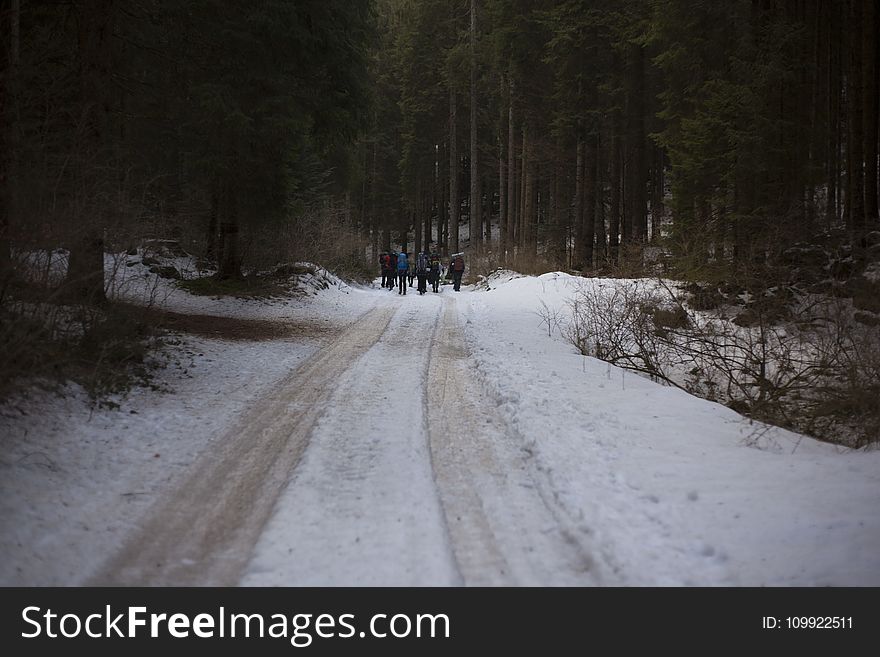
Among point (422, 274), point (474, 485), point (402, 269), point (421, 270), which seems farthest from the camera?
point (421, 270)

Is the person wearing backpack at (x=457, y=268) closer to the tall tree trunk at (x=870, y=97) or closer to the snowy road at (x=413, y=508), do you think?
the tall tree trunk at (x=870, y=97)

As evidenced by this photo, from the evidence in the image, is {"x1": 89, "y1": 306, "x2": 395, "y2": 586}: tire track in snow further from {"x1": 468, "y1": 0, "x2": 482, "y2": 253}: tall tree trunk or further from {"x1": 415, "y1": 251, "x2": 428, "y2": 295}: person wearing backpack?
{"x1": 468, "y1": 0, "x2": 482, "y2": 253}: tall tree trunk

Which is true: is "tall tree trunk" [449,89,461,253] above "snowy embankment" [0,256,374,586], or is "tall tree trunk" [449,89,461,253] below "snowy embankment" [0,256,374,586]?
above

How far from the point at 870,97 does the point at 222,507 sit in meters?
15.6

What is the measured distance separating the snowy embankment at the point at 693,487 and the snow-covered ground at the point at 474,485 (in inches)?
0.7

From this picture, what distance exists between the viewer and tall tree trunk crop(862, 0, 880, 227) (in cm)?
1255

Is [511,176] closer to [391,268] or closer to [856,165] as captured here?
[391,268]

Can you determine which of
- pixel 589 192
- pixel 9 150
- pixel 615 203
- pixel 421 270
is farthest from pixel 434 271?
pixel 9 150

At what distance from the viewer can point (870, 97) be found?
1276cm

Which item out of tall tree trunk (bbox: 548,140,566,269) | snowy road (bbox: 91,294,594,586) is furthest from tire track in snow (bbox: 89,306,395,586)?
tall tree trunk (bbox: 548,140,566,269)

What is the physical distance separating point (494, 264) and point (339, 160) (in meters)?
9.53

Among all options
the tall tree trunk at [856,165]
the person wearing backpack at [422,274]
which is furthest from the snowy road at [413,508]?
the person wearing backpack at [422,274]

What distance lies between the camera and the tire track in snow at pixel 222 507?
328 cm

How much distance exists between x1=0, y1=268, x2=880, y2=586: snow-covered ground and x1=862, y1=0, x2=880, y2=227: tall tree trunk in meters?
9.72
